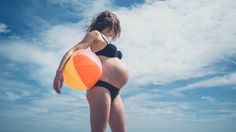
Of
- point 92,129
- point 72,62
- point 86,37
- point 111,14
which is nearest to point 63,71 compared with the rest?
point 72,62

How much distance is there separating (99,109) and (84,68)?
63 cm

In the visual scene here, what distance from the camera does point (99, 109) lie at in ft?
13.7

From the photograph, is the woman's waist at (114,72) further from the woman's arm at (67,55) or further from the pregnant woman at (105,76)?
the woman's arm at (67,55)

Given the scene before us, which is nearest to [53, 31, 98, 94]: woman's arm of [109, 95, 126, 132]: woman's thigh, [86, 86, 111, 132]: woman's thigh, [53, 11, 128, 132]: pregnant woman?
[53, 11, 128, 132]: pregnant woman

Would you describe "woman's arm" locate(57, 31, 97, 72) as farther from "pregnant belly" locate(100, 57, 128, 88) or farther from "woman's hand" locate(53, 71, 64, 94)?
"pregnant belly" locate(100, 57, 128, 88)

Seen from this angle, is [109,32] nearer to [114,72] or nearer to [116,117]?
[114,72]

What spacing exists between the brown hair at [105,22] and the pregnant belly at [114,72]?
23.0 inches

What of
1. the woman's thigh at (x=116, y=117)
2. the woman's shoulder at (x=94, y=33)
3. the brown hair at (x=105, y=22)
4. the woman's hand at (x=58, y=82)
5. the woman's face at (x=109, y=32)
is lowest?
the woman's thigh at (x=116, y=117)

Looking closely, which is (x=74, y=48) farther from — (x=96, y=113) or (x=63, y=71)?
(x=96, y=113)

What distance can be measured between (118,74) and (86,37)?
0.76m

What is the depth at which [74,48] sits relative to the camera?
14.1ft

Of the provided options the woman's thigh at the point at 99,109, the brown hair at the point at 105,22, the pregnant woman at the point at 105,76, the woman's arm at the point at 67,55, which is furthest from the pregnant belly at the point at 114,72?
the brown hair at the point at 105,22

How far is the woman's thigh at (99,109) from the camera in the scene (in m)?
4.16

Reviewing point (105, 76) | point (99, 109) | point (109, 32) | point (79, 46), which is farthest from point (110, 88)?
point (109, 32)
